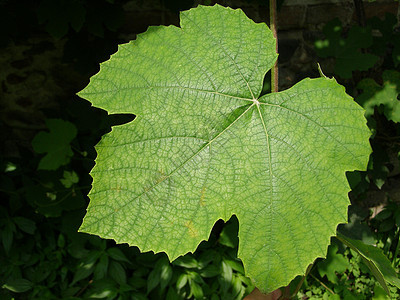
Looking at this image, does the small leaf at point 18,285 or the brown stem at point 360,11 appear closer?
the brown stem at point 360,11

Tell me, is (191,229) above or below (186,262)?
above

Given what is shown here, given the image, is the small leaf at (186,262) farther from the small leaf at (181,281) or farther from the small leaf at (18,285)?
the small leaf at (18,285)

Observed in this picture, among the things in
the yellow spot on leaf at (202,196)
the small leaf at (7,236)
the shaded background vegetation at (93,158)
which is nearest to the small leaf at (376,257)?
the yellow spot on leaf at (202,196)

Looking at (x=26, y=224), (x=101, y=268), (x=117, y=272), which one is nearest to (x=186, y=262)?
(x=117, y=272)

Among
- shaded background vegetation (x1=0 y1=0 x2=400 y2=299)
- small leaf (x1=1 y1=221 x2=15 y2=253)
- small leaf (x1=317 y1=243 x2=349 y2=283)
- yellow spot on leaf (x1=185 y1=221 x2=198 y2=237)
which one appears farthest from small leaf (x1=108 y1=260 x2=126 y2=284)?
yellow spot on leaf (x1=185 y1=221 x2=198 y2=237)

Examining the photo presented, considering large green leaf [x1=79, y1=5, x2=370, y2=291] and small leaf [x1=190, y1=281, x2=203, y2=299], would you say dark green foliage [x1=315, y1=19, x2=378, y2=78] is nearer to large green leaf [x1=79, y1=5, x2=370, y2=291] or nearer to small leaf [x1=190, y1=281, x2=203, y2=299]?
large green leaf [x1=79, y1=5, x2=370, y2=291]

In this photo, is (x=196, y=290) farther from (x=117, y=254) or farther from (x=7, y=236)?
(x=7, y=236)

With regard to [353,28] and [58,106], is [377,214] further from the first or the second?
[58,106]
